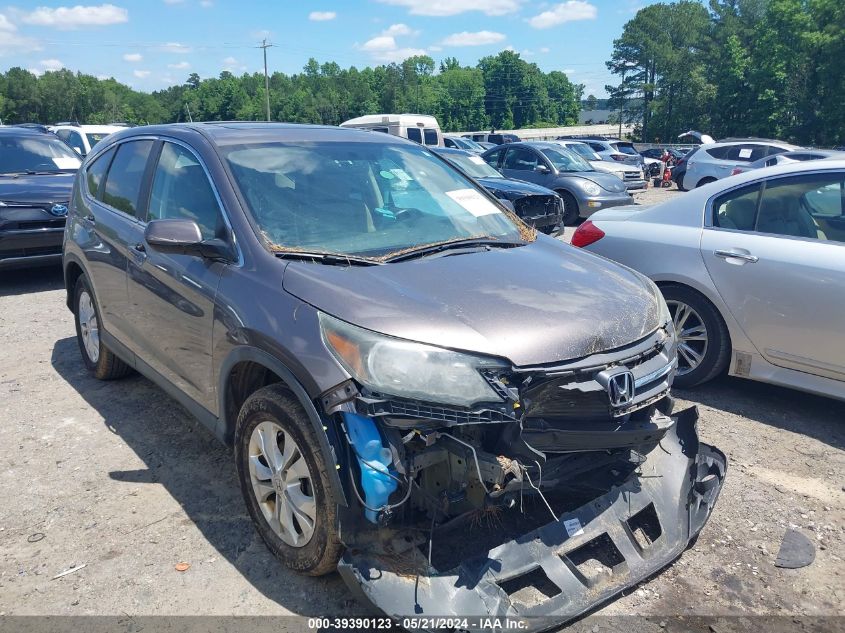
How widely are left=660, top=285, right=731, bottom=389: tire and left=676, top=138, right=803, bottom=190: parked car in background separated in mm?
15628

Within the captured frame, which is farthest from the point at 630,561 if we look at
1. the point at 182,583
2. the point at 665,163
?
the point at 665,163

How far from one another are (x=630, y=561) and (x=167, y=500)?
2276 mm

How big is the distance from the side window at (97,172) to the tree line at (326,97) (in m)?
91.2

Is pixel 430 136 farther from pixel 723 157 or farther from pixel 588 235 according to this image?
pixel 588 235

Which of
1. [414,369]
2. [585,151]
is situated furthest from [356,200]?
[585,151]

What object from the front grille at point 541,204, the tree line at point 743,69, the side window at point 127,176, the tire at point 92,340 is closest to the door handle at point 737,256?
the side window at point 127,176

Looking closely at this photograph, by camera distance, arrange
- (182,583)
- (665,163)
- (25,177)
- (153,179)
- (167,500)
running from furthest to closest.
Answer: (665,163), (25,177), (153,179), (167,500), (182,583)

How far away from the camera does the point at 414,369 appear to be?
2389mm

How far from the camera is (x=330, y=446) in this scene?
2.43 m

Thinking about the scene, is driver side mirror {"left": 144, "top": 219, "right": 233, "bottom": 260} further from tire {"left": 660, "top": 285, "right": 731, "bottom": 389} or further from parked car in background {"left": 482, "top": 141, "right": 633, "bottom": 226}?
parked car in background {"left": 482, "top": 141, "right": 633, "bottom": 226}

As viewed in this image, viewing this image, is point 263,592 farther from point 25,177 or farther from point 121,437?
point 25,177

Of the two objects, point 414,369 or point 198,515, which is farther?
point 198,515

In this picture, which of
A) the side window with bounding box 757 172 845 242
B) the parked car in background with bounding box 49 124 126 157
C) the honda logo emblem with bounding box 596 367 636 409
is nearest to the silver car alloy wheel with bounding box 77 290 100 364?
the honda logo emblem with bounding box 596 367 636 409

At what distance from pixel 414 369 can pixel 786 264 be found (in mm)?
3009
